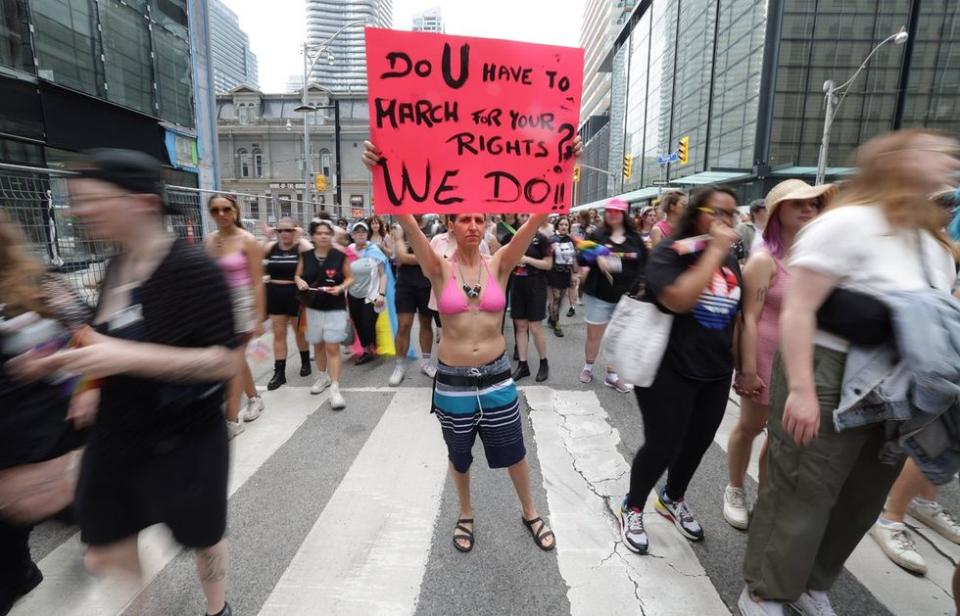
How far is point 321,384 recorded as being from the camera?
5.41 m

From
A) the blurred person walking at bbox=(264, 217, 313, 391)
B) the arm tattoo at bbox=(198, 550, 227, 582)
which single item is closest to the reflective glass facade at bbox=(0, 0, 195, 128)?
the blurred person walking at bbox=(264, 217, 313, 391)

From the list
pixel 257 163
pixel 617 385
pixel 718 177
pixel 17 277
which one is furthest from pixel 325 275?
pixel 257 163

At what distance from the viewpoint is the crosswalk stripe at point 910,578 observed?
235 centimetres

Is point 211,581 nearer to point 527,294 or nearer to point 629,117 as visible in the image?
point 527,294

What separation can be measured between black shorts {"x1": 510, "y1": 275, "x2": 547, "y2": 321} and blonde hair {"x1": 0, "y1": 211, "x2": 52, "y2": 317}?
456 centimetres

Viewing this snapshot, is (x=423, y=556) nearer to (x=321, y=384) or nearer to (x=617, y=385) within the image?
(x=321, y=384)

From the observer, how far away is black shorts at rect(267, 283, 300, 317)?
18.3 ft

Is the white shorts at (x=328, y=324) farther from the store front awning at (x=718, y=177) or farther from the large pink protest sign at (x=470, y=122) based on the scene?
the store front awning at (x=718, y=177)

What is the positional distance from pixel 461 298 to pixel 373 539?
149 centimetres

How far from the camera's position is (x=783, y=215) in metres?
2.75

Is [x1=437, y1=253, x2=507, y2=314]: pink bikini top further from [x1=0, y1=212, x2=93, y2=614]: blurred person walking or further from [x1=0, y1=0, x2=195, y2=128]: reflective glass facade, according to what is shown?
[x1=0, y1=0, x2=195, y2=128]: reflective glass facade

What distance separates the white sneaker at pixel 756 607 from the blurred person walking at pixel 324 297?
12.7 ft

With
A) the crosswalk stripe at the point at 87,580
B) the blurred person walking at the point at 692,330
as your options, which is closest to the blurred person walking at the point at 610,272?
the blurred person walking at the point at 692,330

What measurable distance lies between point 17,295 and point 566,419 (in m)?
3.93
